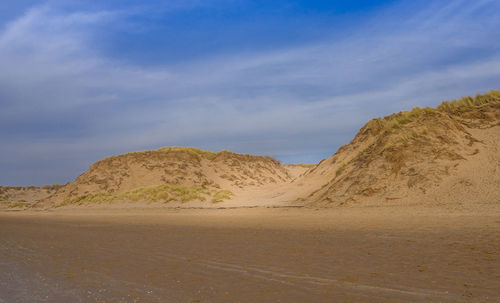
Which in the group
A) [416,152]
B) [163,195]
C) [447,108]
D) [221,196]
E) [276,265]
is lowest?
[276,265]

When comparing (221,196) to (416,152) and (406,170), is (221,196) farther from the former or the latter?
(416,152)

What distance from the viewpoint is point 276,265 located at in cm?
718

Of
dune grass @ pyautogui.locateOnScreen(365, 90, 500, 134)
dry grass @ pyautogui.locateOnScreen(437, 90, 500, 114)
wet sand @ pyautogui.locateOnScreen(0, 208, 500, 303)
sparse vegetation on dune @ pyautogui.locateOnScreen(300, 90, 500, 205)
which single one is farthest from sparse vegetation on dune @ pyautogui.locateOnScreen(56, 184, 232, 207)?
wet sand @ pyautogui.locateOnScreen(0, 208, 500, 303)

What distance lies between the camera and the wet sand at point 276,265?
207 inches

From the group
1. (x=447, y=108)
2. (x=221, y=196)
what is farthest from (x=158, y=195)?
(x=447, y=108)

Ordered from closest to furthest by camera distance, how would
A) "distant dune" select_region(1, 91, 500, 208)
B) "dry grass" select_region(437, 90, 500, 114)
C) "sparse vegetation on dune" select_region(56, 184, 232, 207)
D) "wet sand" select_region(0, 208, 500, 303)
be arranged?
"wet sand" select_region(0, 208, 500, 303), "distant dune" select_region(1, 91, 500, 208), "dry grass" select_region(437, 90, 500, 114), "sparse vegetation on dune" select_region(56, 184, 232, 207)

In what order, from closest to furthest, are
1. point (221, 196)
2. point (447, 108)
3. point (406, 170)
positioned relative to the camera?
point (406, 170) → point (447, 108) → point (221, 196)

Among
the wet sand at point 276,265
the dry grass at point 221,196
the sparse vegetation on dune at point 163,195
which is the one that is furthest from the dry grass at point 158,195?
the wet sand at point 276,265

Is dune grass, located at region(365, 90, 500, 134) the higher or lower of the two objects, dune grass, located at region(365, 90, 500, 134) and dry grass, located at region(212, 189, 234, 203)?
the higher

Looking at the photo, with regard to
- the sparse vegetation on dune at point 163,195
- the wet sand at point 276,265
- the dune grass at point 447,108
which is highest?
the dune grass at point 447,108

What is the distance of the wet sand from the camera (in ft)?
17.3

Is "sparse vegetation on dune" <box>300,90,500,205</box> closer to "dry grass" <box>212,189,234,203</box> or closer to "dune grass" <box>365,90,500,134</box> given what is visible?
"dune grass" <box>365,90,500,134</box>

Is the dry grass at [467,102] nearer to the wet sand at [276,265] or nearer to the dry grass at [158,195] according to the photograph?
the wet sand at [276,265]

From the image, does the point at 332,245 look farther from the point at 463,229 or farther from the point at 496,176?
the point at 496,176
